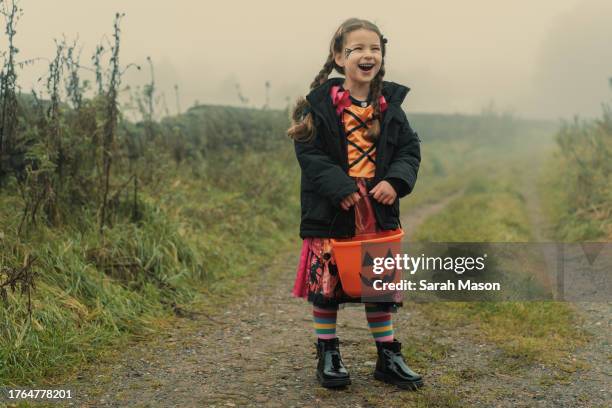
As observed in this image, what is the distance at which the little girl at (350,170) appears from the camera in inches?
131

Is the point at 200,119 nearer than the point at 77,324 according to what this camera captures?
No

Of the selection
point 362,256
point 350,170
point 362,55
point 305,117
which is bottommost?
point 362,256

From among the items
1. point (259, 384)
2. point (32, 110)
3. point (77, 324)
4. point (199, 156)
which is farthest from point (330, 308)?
point (199, 156)

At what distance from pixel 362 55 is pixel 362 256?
3.35 feet

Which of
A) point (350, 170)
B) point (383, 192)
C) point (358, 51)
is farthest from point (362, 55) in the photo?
point (383, 192)

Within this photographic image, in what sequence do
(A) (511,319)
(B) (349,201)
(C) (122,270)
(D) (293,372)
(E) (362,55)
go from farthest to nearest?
(C) (122,270) → (A) (511,319) → (D) (293,372) → (E) (362,55) → (B) (349,201)

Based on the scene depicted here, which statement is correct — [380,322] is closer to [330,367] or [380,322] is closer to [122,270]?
[330,367]

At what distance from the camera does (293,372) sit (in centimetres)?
367

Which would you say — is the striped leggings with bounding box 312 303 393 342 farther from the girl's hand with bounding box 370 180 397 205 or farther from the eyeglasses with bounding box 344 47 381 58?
the eyeglasses with bounding box 344 47 381 58

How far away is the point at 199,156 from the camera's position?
921 cm

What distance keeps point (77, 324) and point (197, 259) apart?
1767mm

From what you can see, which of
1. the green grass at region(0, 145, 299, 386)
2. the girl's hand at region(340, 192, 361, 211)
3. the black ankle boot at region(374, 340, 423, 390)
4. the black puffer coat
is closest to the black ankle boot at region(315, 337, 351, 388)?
the black ankle boot at region(374, 340, 423, 390)

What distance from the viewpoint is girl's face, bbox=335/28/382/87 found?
336 cm

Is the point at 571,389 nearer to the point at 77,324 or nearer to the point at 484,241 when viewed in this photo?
the point at 77,324
